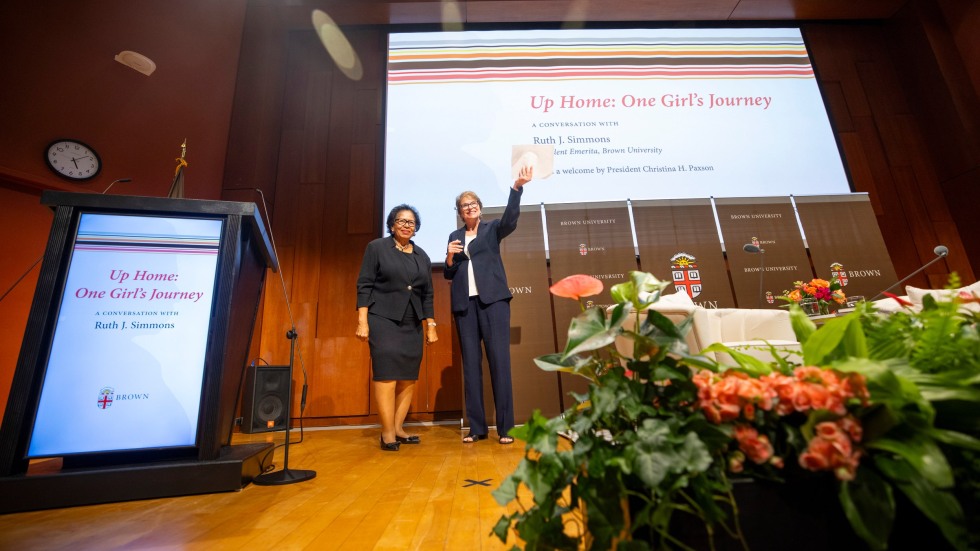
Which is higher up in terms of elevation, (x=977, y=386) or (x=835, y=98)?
(x=835, y=98)

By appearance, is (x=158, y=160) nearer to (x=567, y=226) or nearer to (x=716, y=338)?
(x=567, y=226)

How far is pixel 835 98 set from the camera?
445cm

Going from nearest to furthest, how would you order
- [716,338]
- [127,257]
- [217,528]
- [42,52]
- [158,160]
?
[217,528] → [127,257] → [716,338] → [42,52] → [158,160]

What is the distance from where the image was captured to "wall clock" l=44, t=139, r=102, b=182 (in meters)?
2.83

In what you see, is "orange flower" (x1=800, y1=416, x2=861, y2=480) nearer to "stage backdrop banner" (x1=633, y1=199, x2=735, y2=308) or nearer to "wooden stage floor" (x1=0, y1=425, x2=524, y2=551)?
"wooden stage floor" (x1=0, y1=425, x2=524, y2=551)

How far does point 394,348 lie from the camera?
7.77 ft

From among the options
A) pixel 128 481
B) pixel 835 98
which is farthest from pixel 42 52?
pixel 835 98

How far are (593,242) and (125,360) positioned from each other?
2936 mm

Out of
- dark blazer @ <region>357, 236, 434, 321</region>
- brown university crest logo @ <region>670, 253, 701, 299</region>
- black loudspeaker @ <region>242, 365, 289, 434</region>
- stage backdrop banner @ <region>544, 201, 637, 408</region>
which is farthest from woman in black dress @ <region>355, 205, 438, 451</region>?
brown university crest logo @ <region>670, 253, 701, 299</region>

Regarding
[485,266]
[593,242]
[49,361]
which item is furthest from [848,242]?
[49,361]

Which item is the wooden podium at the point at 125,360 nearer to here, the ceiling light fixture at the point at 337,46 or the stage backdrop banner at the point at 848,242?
the ceiling light fixture at the point at 337,46

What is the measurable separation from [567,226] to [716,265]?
124cm

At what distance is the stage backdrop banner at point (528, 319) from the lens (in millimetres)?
2994

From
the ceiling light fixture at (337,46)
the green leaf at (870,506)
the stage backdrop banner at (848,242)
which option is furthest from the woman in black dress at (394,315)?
the stage backdrop banner at (848,242)
